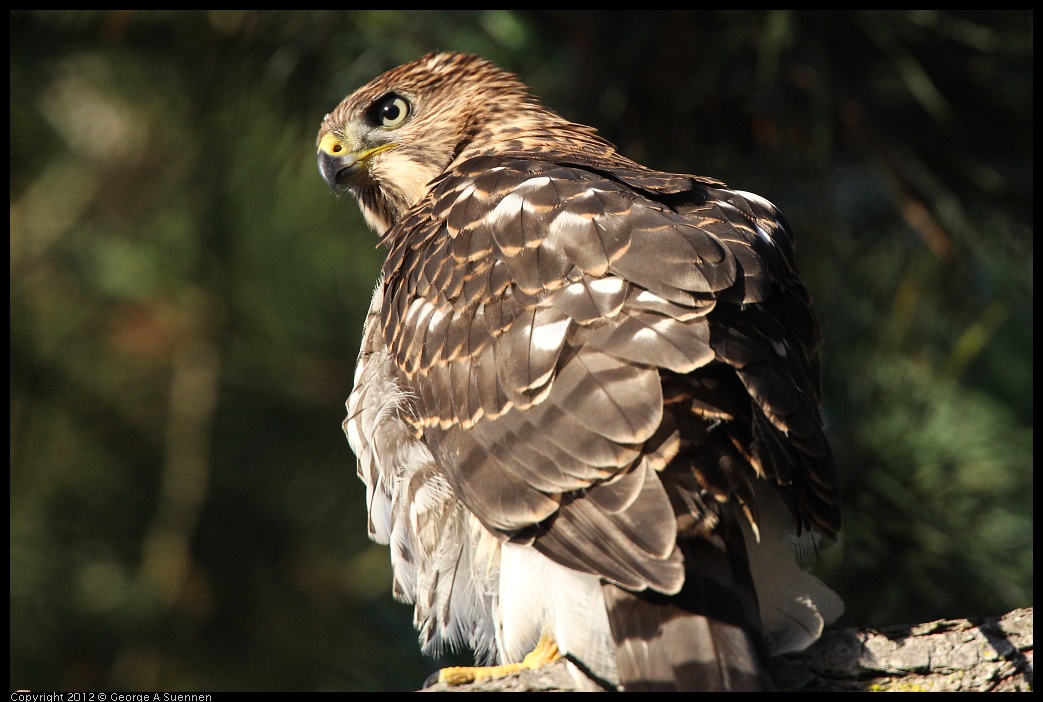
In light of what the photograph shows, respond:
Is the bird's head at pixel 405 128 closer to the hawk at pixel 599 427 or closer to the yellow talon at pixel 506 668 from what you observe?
the hawk at pixel 599 427

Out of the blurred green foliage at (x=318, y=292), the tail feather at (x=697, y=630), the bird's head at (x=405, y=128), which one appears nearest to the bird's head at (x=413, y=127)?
the bird's head at (x=405, y=128)

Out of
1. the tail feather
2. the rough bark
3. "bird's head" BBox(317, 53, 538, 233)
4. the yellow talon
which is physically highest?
"bird's head" BBox(317, 53, 538, 233)

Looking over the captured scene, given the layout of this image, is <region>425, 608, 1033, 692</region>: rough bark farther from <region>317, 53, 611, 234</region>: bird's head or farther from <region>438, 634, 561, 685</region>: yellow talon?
<region>317, 53, 611, 234</region>: bird's head

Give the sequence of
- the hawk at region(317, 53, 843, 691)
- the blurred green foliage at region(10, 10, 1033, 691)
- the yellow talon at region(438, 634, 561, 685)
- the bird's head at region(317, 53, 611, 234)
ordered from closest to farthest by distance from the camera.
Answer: the hawk at region(317, 53, 843, 691) < the yellow talon at region(438, 634, 561, 685) < the bird's head at region(317, 53, 611, 234) < the blurred green foliage at region(10, 10, 1033, 691)

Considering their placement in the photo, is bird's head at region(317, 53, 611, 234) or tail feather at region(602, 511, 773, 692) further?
bird's head at region(317, 53, 611, 234)

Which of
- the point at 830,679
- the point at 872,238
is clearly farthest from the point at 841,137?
the point at 830,679

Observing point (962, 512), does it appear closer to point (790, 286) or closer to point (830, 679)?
point (790, 286)

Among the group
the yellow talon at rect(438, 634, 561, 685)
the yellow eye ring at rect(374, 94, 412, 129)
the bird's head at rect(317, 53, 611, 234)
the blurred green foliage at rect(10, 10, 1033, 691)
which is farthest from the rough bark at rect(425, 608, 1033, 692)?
the yellow eye ring at rect(374, 94, 412, 129)

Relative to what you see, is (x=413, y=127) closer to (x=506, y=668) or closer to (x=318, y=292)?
(x=506, y=668)
